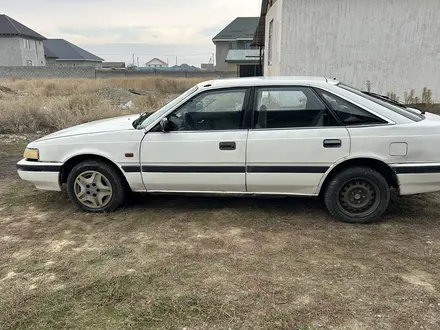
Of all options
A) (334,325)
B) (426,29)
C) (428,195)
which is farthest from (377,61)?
(334,325)

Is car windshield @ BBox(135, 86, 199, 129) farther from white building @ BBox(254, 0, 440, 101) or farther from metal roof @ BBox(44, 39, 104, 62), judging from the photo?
metal roof @ BBox(44, 39, 104, 62)

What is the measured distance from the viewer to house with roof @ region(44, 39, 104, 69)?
6706 cm

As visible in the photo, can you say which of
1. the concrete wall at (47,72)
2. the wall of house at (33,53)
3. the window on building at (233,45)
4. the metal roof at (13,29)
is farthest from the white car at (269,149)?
the wall of house at (33,53)

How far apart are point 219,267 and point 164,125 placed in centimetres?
164

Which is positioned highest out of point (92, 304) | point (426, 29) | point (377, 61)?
point (426, 29)

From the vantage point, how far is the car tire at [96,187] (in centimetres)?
427

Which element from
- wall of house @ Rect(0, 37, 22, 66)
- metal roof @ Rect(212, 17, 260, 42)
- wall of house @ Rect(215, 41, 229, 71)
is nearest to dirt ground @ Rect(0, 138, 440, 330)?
metal roof @ Rect(212, 17, 260, 42)

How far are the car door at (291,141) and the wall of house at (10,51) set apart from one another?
5784cm

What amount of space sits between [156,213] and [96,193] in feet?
2.38

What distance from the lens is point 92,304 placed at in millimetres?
2732

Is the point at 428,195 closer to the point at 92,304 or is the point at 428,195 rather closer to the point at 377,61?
the point at 92,304

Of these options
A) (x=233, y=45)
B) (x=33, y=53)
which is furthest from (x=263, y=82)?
(x=33, y=53)

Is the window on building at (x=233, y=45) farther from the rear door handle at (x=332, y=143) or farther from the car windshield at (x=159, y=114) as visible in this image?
the rear door handle at (x=332, y=143)

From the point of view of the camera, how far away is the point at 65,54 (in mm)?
70188
